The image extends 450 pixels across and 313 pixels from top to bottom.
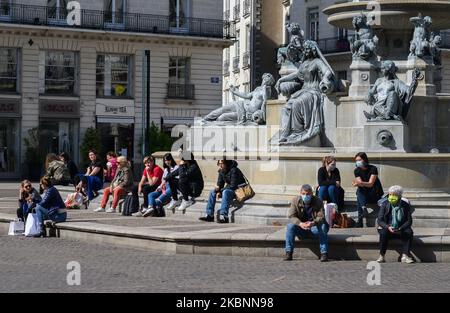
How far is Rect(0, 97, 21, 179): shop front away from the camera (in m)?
49.8

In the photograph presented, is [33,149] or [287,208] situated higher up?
[33,149]

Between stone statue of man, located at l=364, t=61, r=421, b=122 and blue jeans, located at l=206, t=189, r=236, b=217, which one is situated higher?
stone statue of man, located at l=364, t=61, r=421, b=122

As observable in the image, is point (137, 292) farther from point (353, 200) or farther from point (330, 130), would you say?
point (330, 130)

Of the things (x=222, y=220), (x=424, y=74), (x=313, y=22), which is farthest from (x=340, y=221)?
(x=313, y=22)

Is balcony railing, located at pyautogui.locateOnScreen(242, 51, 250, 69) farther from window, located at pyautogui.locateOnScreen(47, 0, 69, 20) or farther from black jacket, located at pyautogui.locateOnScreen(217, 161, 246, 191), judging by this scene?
black jacket, located at pyautogui.locateOnScreen(217, 161, 246, 191)

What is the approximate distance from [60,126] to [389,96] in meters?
31.2

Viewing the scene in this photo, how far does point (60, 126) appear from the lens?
51281 mm

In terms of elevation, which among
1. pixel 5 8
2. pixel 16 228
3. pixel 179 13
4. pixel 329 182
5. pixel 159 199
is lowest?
pixel 16 228

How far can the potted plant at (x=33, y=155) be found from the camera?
4903 centimetres

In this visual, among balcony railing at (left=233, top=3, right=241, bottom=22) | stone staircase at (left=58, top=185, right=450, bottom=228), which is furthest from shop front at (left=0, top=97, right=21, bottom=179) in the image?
stone staircase at (left=58, top=185, right=450, bottom=228)

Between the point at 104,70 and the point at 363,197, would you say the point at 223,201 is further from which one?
the point at 104,70

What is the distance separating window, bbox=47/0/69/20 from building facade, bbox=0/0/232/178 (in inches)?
1.8

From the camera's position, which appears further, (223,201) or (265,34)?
(265,34)
